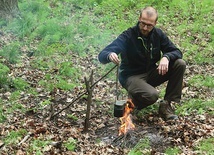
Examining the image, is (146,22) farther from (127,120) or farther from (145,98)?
(127,120)

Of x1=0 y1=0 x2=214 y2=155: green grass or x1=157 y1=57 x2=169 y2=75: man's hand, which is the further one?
x1=0 y1=0 x2=214 y2=155: green grass

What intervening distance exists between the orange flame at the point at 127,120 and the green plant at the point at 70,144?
810 mm

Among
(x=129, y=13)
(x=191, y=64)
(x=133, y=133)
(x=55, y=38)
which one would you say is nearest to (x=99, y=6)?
(x=129, y=13)

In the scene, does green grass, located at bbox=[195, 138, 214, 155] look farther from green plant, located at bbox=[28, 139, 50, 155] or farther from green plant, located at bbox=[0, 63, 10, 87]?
green plant, located at bbox=[0, 63, 10, 87]

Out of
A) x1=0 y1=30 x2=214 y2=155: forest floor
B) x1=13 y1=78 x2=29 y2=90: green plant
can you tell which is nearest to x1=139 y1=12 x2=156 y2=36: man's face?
x1=0 y1=30 x2=214 y2=155: forest floor

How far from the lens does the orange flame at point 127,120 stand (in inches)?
217

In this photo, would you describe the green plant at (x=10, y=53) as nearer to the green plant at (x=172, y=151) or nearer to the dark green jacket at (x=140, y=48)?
the dark green jacket at (x=140, y=48)

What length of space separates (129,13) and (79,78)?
17.0 ft

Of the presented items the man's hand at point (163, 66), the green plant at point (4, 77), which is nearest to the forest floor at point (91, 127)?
the green plant at point (4, 77)

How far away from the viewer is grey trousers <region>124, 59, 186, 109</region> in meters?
5.91

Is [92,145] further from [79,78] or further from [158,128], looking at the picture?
[79,78]

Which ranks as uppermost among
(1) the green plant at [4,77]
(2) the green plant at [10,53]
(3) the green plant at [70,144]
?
(2) the green plant at [10,53]

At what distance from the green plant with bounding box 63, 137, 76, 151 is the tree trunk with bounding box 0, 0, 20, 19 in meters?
6.07

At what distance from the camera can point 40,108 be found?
6.24m
